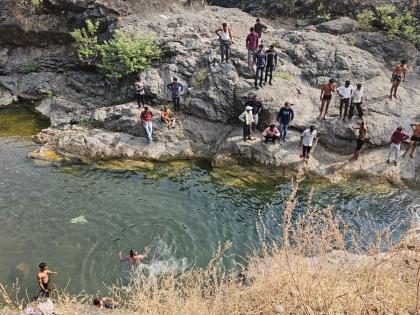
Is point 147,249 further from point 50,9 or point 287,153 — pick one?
point 50,9

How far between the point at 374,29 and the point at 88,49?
1604 centimetres

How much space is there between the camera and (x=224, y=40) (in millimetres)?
18891

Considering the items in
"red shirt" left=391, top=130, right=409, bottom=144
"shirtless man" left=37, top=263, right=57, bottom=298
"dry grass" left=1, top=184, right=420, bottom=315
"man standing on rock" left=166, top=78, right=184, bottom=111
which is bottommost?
"shirtless man" left=37, top=263, right=57, bottom=298

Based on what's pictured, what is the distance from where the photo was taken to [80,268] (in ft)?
37.9

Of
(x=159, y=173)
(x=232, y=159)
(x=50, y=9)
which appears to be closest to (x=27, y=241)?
(x=159, y=173)

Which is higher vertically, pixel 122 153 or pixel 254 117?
pixel 254 117

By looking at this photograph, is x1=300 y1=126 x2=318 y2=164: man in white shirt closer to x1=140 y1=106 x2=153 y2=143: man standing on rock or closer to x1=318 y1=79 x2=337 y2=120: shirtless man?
x1=318 y1=79 x2=337 y2=120: shirtless man

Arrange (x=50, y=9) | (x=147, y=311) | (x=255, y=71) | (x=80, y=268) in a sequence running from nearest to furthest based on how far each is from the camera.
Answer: (x=147, y=311) < (x=80, y=268) < (x=255, y=71) < (x=50, y=9)

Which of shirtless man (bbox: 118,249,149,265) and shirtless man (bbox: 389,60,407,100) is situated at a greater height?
shirtless man (bbox: 389,60,407,100)

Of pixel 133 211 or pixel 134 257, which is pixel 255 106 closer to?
pixel 133 211

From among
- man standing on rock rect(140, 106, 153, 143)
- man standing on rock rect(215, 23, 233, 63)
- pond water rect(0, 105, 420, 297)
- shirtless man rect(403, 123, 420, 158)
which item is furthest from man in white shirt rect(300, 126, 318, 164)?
man standing on rock rect(140, 106, 153, 143)

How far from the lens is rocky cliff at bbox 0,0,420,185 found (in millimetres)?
16969

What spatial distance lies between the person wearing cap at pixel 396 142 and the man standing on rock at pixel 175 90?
935cm

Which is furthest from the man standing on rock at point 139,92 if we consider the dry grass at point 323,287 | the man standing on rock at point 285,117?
the dry grass at point 323,287
